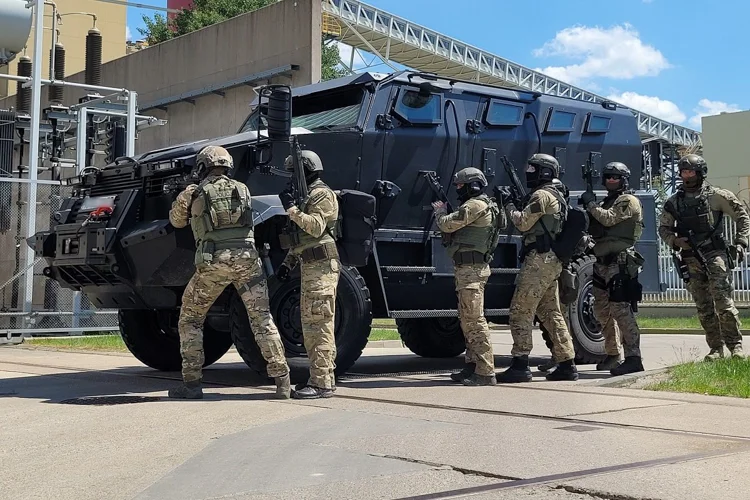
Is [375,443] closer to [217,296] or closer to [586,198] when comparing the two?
[217,296]

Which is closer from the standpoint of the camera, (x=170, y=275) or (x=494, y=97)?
(x=170, y=275)

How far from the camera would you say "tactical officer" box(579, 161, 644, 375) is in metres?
8.46

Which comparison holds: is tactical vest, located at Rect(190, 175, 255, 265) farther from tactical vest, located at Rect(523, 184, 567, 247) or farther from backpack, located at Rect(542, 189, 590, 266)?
backpack, located at Rect(542, 189, 590, 266)

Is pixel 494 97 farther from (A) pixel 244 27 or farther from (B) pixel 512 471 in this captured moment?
(A) pixel 244 27

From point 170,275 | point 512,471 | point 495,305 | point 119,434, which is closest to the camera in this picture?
point 512,471

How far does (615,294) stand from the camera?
8492mm

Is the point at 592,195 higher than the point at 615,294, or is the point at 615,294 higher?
the point at 592,195

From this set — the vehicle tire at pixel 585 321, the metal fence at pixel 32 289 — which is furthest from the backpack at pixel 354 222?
the metal fence at pixel 32 289

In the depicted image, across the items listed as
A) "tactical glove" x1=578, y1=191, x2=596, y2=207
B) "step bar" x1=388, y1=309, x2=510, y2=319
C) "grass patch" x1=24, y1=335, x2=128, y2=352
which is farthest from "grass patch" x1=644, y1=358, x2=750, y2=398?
"grass patch" x1=24, y1=335, x2=128, y2=352

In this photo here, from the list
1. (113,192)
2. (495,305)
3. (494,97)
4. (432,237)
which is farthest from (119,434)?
(494,97)

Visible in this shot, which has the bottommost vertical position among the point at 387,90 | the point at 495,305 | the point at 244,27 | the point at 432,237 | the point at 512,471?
the point at 512,471

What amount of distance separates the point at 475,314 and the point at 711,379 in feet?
6.13

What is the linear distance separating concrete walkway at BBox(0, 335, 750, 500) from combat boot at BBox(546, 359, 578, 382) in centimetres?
27

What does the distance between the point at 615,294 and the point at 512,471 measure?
4.51 m
